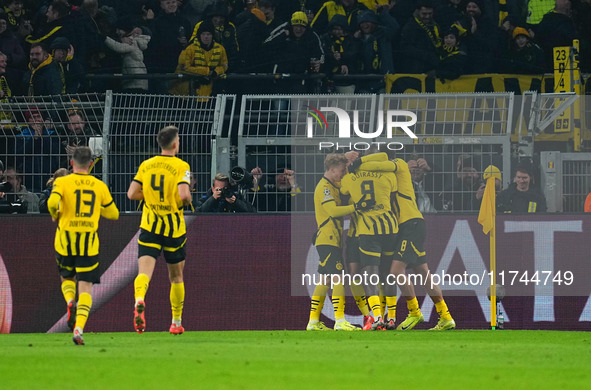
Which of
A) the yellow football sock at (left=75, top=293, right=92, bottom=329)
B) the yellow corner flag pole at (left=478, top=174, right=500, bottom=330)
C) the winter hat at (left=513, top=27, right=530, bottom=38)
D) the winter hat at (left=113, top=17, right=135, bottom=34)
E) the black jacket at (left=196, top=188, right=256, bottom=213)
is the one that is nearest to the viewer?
the yellow football sock at (left=75, top=293, right=92, bottom=329)

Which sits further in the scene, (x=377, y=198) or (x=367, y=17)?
(x=367, y=17)

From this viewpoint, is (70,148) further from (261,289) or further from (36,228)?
(261,289)

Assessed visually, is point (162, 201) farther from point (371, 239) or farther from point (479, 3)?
point (479, 3)

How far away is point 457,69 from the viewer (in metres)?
17.5

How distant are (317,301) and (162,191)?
3.18m

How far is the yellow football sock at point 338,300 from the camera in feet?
44.3

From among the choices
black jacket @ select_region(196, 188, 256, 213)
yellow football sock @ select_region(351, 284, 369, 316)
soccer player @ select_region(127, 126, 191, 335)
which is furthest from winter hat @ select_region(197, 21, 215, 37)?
soccer player @ select_region(127, 126, 191, 335)

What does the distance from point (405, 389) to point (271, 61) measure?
11552mm

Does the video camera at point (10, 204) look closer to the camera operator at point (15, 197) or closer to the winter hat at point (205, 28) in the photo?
the camera operator at point (15, 197)

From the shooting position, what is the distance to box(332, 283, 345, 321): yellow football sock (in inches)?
532

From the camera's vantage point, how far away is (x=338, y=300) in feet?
44.3

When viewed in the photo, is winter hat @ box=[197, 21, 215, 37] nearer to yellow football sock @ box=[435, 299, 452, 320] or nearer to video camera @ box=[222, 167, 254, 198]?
video camera @ box=[222, 167, 254, 198]

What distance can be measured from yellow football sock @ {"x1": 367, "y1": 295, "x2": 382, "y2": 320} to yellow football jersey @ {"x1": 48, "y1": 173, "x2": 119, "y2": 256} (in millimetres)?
3826

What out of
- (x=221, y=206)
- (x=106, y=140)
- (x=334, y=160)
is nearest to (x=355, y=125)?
(x=334, y=160)
